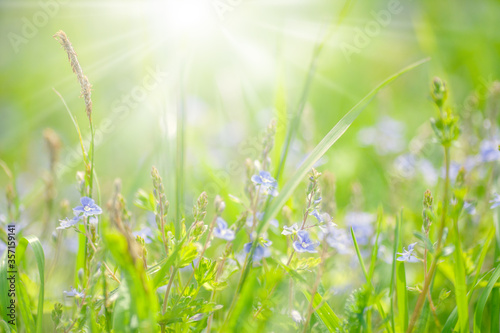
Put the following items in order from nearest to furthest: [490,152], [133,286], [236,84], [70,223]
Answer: [133,286] < [70,223] < [490,152] < [236,84]

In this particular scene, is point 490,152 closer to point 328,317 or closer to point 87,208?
point 328,317

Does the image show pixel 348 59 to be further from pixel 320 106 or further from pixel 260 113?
pixel 260 113

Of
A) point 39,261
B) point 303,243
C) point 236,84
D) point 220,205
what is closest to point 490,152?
point 303,243

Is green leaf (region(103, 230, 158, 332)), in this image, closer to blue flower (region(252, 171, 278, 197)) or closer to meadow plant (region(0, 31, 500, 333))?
meadow plant (region(0, 31, 500, 333))

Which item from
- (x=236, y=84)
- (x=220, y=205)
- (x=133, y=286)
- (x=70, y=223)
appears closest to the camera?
(x=133, y=286)

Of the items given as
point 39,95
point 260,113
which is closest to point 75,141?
point 39,95

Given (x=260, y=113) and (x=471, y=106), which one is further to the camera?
(x=260, y=113)
